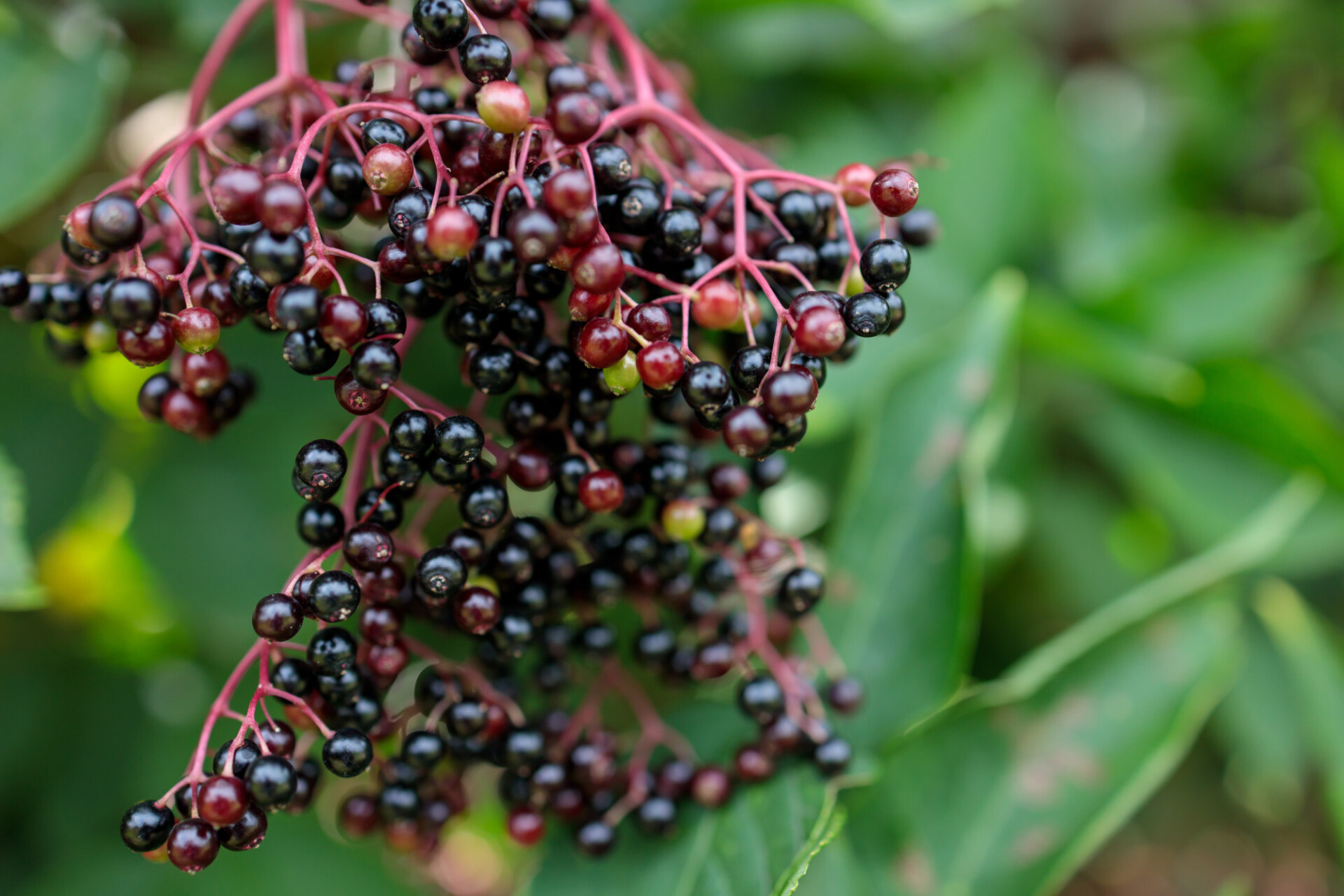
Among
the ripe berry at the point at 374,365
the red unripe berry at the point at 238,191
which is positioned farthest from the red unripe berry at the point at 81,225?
the ripe berry at the point at 374,365

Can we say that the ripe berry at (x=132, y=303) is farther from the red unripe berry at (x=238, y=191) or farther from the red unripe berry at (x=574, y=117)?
the red unripe berry at (x=574, y=117)

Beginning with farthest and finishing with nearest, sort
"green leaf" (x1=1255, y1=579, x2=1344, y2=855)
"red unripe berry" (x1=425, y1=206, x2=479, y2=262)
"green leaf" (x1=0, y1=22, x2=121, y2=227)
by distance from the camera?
"green leaf" (x1=1255, y1=579, x2=1344, y2=855) → "green leaf" (x1=0, y1=22, x2=121, y2=227) → "red unripe berry" (x1=425, y1=206, x2=479, y2=262)

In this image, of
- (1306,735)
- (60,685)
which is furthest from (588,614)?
(1306,735)

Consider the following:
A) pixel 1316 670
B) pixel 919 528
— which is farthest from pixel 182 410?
pixel 1316 670

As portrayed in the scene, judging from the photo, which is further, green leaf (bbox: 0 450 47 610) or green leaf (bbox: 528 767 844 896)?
green leaf (bbox: 528 767 844 896)

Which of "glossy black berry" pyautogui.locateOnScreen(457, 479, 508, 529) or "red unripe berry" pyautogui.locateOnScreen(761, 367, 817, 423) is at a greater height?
"red unripe berry" pyautogui.locateOnScreen(761, 367, 817, 423)

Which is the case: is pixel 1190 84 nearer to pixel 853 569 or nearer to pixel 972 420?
pixel 972 420

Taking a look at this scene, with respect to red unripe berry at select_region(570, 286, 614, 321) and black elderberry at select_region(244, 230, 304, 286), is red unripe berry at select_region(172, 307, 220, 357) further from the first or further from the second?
red unripe berry at select_region(570, 286, 614, 321)

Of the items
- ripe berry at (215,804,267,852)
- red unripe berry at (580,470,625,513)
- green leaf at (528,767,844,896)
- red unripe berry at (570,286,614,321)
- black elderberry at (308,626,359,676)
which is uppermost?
red unripe berry at (570,286,614,321)

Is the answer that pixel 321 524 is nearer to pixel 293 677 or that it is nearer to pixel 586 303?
pixel 293 677

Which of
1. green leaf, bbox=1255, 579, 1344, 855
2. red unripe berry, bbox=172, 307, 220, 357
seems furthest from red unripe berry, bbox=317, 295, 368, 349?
green leaf, bbox=1255, 579, 1344, 855
